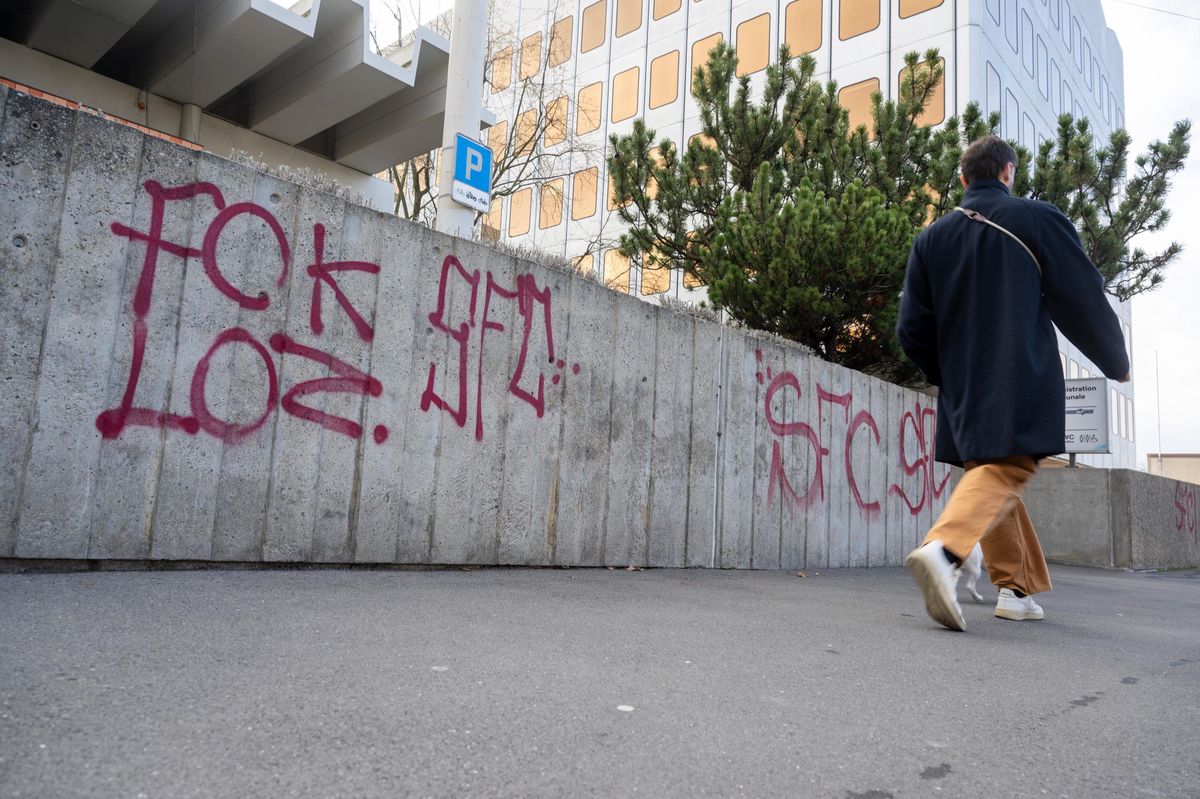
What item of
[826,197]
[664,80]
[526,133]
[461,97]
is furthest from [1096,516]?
[664,80]

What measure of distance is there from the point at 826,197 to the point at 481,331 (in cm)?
719

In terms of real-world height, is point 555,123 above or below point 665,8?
below

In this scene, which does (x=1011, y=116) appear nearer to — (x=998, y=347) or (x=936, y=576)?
(x=998, y=347)

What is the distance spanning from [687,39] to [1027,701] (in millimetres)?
24242

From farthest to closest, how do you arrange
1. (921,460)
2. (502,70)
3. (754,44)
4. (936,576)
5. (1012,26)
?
1. (754,44)
2. (1012,26)
3. (502,70)
4. (921,460)
5. (936,576)

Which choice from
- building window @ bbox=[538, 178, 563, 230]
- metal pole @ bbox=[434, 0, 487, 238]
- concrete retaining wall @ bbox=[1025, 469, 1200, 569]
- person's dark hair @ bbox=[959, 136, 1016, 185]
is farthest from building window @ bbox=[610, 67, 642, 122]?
person's dark hair @ bbox=[959, 136, 1016, 185]

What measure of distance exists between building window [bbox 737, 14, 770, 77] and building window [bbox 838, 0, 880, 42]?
212cm

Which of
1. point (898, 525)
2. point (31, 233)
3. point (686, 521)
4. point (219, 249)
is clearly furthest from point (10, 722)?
point (898, 525)

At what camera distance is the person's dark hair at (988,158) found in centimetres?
404

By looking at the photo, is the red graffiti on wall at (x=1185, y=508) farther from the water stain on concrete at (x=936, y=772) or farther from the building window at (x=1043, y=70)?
the water stain on concrete at (x=936, y=772)

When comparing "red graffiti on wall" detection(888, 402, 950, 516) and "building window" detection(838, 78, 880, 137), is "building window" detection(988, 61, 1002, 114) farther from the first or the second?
"red graffiti on wall" detection(888, 402, 950, 516)

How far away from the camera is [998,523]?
150 inches

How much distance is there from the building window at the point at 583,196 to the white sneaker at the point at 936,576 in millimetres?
21982

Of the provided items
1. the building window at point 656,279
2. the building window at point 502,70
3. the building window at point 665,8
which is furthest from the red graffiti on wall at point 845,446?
the building window at point 665,8
